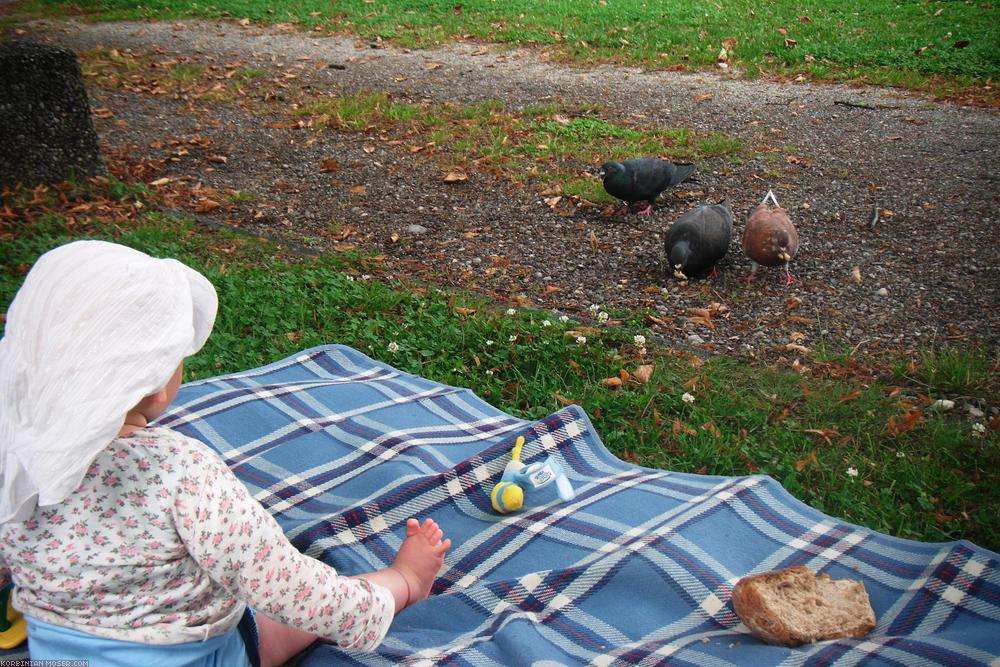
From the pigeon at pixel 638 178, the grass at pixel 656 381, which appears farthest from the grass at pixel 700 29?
the grass at pixel 656 381

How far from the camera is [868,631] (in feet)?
7.21

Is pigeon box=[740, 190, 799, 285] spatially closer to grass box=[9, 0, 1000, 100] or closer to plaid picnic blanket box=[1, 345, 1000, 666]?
plaid picnic blanket box=[1, 345, 1000, 666]

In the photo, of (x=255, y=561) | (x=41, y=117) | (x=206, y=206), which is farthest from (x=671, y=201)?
(x=255, y=561)

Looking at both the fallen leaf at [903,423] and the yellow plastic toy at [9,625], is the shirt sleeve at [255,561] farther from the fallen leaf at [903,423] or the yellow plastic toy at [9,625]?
the fallen leaf at [903,423]

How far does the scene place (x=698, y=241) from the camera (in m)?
4.80

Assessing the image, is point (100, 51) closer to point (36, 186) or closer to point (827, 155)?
point (36, 186)

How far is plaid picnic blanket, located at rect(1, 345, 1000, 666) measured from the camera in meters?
2.15

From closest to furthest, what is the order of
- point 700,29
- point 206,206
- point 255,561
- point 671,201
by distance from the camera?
point 255,561 < point 206,206 < point 671,201 < point 700,29

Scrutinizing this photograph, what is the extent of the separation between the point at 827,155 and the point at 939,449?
4172 millimetres

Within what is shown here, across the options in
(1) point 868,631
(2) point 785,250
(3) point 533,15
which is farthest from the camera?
(3) point 533,15

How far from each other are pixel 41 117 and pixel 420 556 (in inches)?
197

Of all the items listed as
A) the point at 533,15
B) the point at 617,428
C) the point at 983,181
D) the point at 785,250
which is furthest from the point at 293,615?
the point at 533,15

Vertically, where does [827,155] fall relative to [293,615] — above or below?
above

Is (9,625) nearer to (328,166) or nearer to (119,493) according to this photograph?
(119,493)
